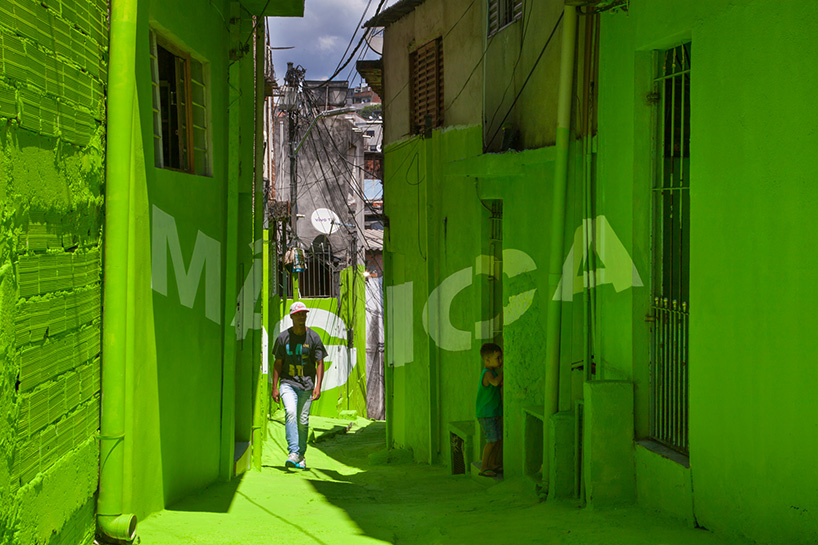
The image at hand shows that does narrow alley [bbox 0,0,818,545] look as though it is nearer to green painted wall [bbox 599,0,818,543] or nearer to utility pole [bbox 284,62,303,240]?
green painted wall [bbox 599,0,818,543]

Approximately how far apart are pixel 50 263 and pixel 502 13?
25.1 ft

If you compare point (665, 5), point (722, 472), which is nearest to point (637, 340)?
point (722, 472)

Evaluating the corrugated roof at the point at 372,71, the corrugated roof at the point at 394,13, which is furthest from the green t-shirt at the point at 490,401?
the corrugated roof at the point at 372,71

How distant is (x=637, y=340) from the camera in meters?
6.42

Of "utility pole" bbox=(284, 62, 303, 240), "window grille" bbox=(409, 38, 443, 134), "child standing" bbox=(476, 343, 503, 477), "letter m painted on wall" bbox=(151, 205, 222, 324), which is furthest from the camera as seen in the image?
"utility pole" bbox=(284, 62, 303, 240)

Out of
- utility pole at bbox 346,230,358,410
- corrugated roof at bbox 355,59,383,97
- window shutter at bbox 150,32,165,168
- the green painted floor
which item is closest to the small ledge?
the green painted floor

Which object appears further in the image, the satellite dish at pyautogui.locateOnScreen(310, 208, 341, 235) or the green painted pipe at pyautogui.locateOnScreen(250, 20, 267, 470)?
the satellite dish at pyautogui.locateOnScreen(310, 208, 341, 235)

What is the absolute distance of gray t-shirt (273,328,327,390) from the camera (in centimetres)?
1005

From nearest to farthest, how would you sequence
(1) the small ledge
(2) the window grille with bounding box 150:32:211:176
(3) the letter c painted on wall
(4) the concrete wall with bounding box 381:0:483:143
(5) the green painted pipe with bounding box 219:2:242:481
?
(1) the small ledge
(2) the window grille with bounding box 150:32:211:176
(5) the green painted pipe with bounding box 219:2:242:481
(3) the letter c painted on wall
(4) the concrete wall with bounding box 381:0:483:143

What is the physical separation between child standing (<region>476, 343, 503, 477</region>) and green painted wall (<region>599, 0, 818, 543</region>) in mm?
3332

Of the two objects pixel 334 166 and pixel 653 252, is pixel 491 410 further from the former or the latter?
pixel 334 166

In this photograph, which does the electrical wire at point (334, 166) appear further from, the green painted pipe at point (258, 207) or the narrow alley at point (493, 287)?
the green painted pipe at point (258, 207)

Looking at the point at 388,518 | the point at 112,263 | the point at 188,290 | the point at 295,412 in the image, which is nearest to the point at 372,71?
the point at 295,412

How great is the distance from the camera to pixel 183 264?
6746 mm
